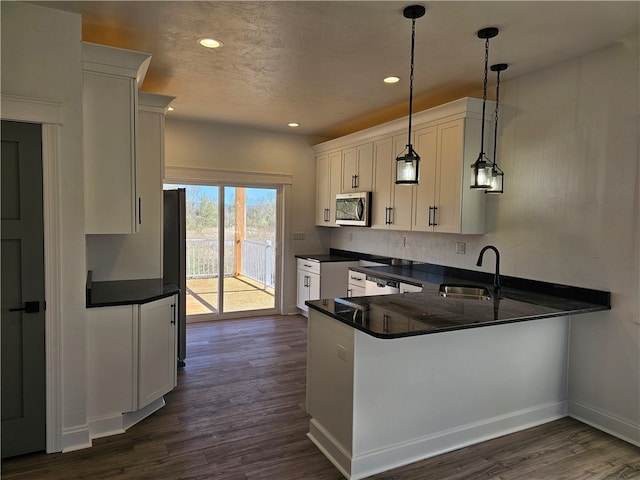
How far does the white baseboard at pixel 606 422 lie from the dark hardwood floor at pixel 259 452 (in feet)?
0.20

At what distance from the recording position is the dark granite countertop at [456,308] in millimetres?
2297

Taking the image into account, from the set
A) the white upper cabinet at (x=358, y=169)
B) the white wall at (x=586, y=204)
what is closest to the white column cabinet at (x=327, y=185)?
the white upper cabinet at (x=358, y=169)

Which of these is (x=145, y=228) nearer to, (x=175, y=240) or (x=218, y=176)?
(x=175, y=240)

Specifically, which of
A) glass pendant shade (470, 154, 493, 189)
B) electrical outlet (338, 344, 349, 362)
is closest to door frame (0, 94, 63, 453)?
electrical outlet (338, 344, 349, 362)

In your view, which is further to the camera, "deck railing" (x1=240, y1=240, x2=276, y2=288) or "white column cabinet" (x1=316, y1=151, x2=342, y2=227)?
"deck railing" (x1=240, y1=240, x2=276, y2=288)

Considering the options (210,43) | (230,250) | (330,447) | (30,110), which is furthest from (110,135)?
(230,250)

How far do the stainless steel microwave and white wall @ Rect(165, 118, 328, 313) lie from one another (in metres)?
0.87

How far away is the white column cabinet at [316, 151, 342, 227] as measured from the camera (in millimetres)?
5808

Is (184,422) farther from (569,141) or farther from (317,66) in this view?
(569,141)

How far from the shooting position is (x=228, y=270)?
19.7 feet

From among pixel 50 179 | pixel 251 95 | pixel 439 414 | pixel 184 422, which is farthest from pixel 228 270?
pixel 439 414

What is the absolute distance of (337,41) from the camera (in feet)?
9.65

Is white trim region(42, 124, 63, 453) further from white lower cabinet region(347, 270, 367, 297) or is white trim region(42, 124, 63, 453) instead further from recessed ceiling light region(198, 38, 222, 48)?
white lower cabinet region(347, 270, 367, 297)

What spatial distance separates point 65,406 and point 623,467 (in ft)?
11.4
